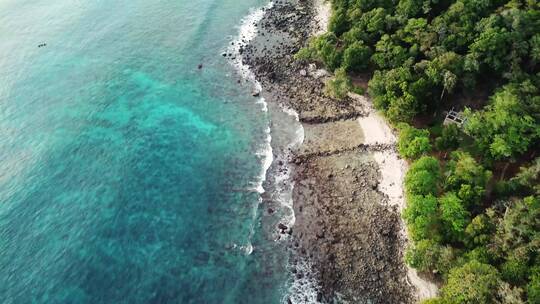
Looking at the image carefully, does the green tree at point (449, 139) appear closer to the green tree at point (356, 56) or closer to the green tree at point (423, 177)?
the green tree at point (423, 177)

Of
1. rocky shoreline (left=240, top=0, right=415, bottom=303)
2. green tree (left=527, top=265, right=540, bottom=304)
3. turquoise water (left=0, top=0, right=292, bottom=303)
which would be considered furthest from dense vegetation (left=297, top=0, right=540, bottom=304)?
turquoise water (left=0, top=0, right=292, bottom=303)

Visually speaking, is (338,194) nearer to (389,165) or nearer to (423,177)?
(389,165)

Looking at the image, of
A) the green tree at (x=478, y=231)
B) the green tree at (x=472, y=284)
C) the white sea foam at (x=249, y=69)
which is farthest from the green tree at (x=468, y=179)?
the white sea foam at (x=249, y=69)

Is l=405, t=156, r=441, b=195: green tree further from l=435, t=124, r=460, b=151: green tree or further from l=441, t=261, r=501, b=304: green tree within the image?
l=441, t=261, r=501, b=304: green tree

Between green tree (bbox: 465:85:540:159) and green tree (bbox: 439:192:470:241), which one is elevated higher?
green tree (bbox: 465:85:540:159)

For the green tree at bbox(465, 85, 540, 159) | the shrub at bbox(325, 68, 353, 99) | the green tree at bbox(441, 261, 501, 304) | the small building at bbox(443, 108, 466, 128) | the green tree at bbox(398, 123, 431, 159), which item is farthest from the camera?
the shrub at bbox(325, 68, 353, 99)

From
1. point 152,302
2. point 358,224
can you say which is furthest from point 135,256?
point 358,224

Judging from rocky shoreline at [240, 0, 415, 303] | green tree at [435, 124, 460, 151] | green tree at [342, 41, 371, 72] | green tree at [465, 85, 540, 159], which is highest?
green tree at [342, 41, 371, 72]
